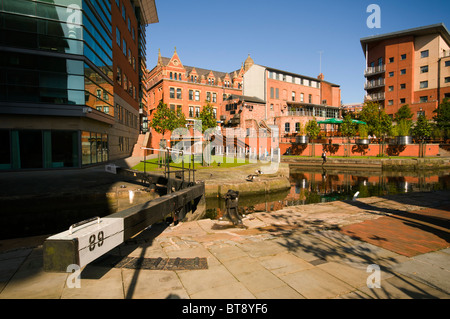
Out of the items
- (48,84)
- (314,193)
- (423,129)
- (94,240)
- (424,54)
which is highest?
(424,54)

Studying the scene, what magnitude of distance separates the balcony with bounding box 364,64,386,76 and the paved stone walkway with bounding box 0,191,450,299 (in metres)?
56.2

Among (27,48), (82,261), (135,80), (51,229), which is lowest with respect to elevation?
(51,229)

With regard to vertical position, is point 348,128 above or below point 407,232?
above

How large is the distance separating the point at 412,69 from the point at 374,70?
703cm

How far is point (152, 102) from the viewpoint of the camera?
55.6m

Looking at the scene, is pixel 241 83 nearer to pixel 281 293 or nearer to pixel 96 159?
pixel 96 159

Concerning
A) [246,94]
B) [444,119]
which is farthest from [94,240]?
[246,94]

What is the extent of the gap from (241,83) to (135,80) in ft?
94.5

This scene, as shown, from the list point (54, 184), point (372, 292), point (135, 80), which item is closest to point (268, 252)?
point (372, 292)

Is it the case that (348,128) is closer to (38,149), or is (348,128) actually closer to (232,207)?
(232,207)

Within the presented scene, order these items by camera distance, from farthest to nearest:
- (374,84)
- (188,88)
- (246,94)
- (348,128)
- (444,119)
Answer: (246,94) → (374,84) → (188,88) → (444,119) → (348,128)

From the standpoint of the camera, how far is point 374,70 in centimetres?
5388

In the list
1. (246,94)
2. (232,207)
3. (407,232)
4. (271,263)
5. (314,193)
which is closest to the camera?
(271,263)

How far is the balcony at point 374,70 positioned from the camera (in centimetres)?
5241
